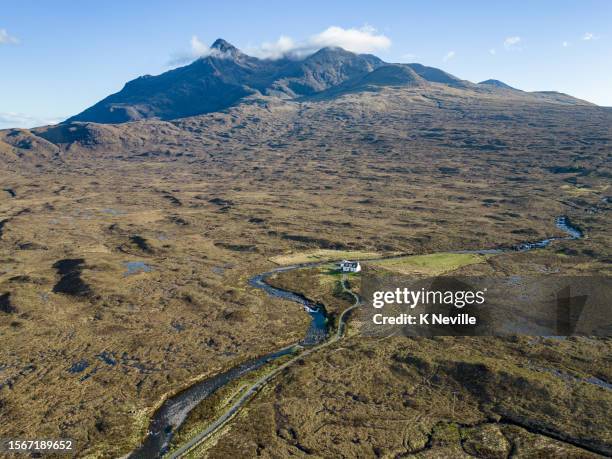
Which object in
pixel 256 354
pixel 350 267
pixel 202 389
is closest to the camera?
pixel 202 389

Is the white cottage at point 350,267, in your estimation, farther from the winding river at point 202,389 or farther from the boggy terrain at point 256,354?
the boggy terrain at point 256,354

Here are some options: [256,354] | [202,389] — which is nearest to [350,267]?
[256,354]

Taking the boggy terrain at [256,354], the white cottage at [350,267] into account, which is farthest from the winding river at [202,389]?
the white cottage at [350,267]

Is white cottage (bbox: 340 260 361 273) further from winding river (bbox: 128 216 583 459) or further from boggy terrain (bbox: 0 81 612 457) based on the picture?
boggy terrain (bbox: 0 81 612 457)

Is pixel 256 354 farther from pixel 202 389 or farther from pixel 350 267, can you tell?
pixel 350 267

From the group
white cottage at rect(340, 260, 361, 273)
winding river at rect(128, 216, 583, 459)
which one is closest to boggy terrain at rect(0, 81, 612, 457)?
winding river at rect(128, 216, 583, 459)

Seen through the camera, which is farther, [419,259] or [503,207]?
[503,207]

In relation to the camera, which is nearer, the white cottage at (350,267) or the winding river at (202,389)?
the winding river at (202,389)

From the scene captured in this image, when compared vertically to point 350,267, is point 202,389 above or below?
below

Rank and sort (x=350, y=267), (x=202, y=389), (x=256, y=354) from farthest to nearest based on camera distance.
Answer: (x=350, y=267) → (x=256, y=354) → (x=202, y=389)

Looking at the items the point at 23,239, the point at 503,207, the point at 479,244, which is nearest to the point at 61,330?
the point at 23,239

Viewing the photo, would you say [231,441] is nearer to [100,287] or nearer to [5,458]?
[5,458]
